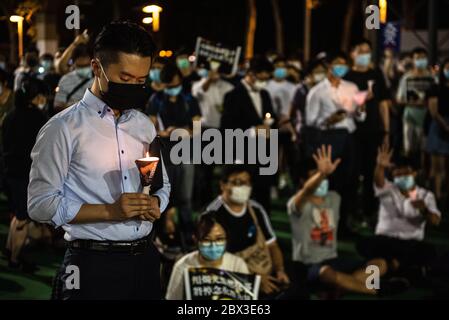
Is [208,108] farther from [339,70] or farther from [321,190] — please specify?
[321,190]

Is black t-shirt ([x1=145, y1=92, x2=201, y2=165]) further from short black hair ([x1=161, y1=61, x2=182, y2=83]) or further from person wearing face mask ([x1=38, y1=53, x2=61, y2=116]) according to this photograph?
person wearing face mask ([x1=38, y1=53, x2=61, y2=116])

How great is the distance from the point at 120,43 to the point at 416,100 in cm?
1005

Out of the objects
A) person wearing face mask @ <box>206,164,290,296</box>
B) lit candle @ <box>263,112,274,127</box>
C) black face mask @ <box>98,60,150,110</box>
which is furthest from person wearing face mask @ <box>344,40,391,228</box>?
black face mask @ <box>98,60,150,110</box>

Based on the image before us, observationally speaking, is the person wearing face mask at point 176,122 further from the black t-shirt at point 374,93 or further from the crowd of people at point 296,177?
the black t-shirt at point 374,93

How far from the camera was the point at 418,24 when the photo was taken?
1836 inches

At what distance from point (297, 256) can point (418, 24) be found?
4109 cm

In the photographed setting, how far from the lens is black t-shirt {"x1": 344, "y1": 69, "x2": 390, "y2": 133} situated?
9.61m

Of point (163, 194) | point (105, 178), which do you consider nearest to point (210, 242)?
point (163, 194)

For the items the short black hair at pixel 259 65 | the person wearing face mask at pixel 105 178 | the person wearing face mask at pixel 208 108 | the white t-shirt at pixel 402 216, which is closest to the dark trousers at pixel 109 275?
the person wearing face mask at pixel 105 178

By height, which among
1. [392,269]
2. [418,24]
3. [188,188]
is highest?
[418,24]

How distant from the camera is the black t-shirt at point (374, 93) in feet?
31.5
